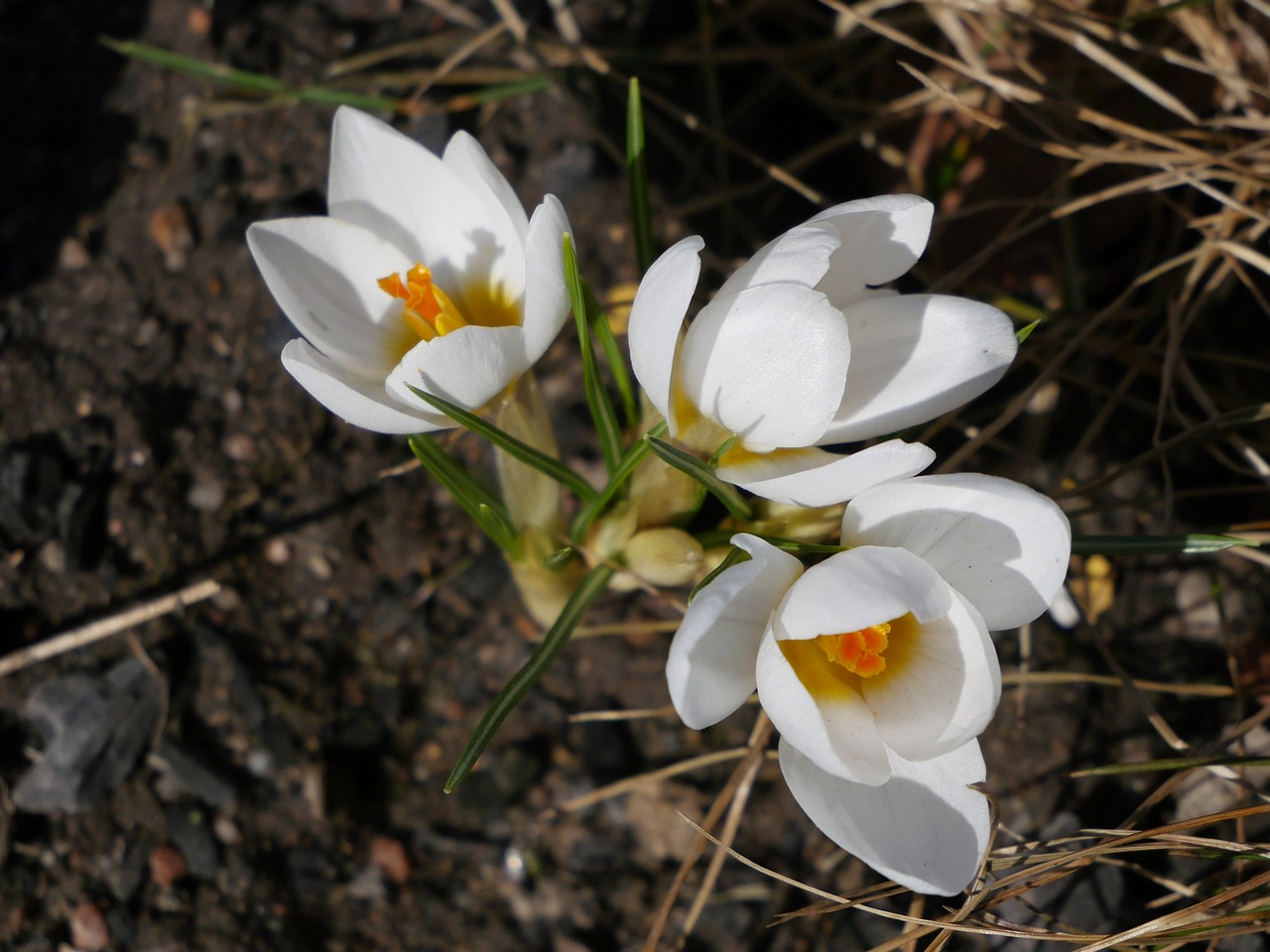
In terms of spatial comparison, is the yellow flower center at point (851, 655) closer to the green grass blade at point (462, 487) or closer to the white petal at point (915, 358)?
the white petal at point (915, 358)

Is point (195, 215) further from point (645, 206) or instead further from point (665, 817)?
point (665, 817)

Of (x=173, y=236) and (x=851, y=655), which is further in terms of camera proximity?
(x=173, y=236)

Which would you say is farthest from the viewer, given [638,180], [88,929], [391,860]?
[391,860]

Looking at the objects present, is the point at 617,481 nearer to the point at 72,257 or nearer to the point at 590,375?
the point at 590,375

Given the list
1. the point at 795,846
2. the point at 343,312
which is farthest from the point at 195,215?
the point at 795,846

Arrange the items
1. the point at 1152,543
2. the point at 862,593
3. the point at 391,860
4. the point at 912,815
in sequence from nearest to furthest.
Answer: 1. the point at 862,593
2. the point at 912,815
3. the point at 1152,543
4. the point at 391,860

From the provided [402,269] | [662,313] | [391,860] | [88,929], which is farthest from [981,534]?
[88,929]
